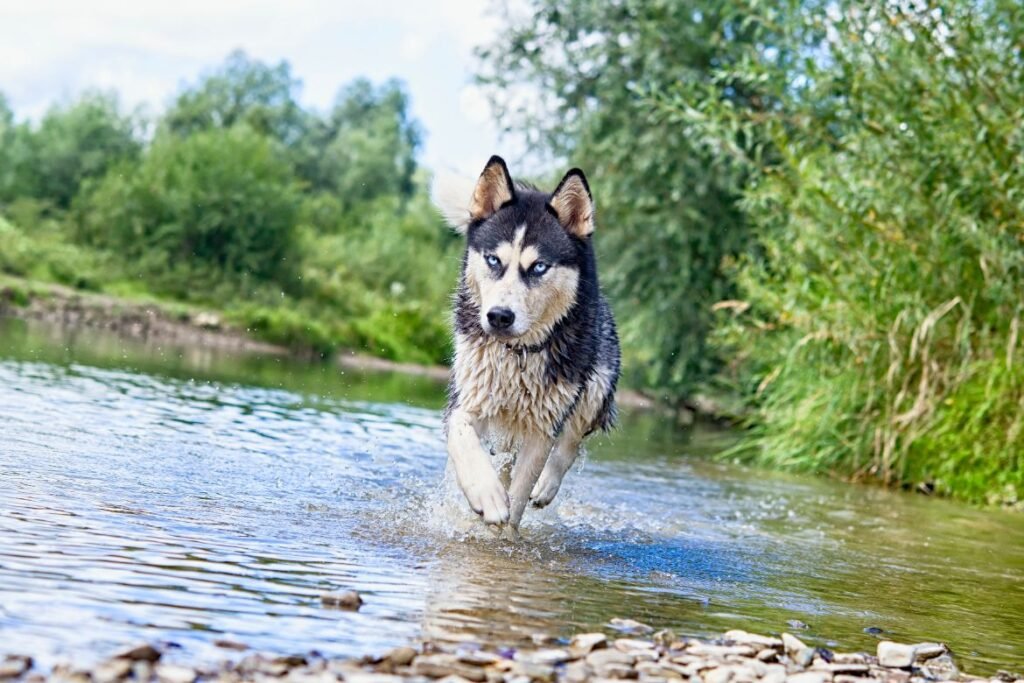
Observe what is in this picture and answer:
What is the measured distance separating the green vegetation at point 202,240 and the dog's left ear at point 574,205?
56.2 feet

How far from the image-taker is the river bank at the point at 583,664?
3.47m

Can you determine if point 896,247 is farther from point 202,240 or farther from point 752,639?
point 202,240

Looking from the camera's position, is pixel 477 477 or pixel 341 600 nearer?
pixel 341 600

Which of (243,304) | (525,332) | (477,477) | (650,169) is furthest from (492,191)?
(243,304)

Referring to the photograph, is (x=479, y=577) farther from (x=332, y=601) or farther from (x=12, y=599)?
(x=12, y=599)

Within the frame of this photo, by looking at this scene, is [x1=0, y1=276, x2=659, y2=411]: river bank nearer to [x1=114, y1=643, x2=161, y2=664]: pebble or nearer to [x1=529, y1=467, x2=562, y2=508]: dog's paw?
[x1=529, y1=467, x2=562, y2=508]: dog's paw

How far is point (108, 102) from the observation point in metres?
33.7

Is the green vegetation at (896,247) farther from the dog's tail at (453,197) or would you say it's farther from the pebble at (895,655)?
the pebble at (895,655)

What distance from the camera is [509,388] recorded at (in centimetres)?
646

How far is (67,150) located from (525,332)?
1077 inches

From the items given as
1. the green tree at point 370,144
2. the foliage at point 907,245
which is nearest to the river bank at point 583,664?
the foliage at point 907,245

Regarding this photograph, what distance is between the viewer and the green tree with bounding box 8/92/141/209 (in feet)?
99.6

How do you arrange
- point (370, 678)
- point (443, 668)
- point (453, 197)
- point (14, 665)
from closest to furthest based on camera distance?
point (14, 665) < point (370, 678) < point (443, 668) < point (453, 197)

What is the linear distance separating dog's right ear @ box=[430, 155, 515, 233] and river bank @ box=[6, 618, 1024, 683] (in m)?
2.67
